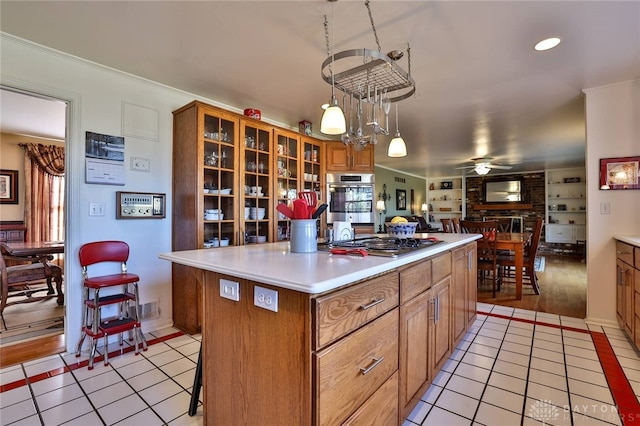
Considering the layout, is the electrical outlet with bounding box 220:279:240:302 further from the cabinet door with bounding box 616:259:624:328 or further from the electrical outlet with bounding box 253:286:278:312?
the cabinet door with bounding box 616:259:624:328

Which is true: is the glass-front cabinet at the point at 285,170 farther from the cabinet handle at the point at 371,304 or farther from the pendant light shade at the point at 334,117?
the cabinet handle at the point at 371,304

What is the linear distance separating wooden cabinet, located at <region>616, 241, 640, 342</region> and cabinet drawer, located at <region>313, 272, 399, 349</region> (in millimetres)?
2263

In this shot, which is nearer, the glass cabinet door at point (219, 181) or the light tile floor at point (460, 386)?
the light tile floor at point (460, 386)

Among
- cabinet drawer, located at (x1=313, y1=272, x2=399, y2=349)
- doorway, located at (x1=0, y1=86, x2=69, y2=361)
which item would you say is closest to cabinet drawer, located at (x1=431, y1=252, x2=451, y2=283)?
cabinet drawer, located at (x1=313, y1=272, x2=399, y2=349)

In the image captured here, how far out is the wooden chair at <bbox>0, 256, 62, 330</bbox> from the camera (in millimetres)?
3115

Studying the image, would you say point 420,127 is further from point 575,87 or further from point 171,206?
point 171,206

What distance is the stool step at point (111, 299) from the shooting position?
7.48 ft

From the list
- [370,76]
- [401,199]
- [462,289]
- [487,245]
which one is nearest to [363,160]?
[487,245]

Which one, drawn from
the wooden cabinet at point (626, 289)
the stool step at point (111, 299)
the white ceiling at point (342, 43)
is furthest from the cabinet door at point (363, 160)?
the stool step at point (111, 299)

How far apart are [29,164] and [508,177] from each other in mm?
11104

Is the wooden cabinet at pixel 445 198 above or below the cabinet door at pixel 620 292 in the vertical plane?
above

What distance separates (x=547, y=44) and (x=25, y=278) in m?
5.42

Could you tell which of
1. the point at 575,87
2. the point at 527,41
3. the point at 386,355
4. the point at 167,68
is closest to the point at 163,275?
the point at 167,68

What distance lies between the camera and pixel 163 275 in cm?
293
